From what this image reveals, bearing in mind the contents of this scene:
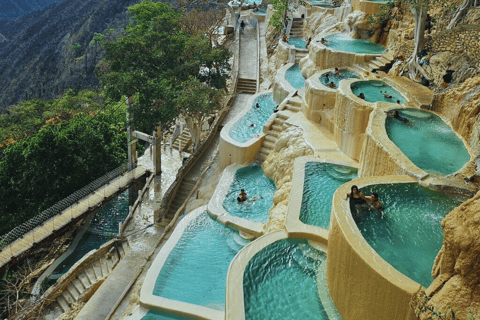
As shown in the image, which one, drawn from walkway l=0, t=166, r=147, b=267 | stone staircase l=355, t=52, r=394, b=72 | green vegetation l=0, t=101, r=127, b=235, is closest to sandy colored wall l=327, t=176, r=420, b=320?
stone staircase l=355, t=52, r=394, b=72

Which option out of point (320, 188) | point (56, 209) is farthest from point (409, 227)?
point (56, 209)

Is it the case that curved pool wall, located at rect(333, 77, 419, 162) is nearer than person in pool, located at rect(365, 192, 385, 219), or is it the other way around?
person in pool, located at rect(365, 192, 385, 219)

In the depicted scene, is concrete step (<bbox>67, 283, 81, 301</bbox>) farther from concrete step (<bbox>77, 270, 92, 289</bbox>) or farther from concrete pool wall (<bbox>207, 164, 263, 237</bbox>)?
concrete pool wall (<bbox>207, 164, 263, 237</bbox>)

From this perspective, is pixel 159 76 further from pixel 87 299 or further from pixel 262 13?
pixel 262 13

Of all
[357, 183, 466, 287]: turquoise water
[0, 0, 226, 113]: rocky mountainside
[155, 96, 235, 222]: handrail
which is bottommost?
[0, 0, 226, 113]: rocky mountainside

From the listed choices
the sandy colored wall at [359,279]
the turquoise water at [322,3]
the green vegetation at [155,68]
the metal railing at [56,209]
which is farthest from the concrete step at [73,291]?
the turquoise water at [322,3]

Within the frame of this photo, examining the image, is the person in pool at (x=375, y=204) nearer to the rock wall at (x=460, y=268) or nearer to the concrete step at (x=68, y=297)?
the rock wall at (x=460, y=268)

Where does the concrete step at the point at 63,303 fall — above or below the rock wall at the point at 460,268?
below
